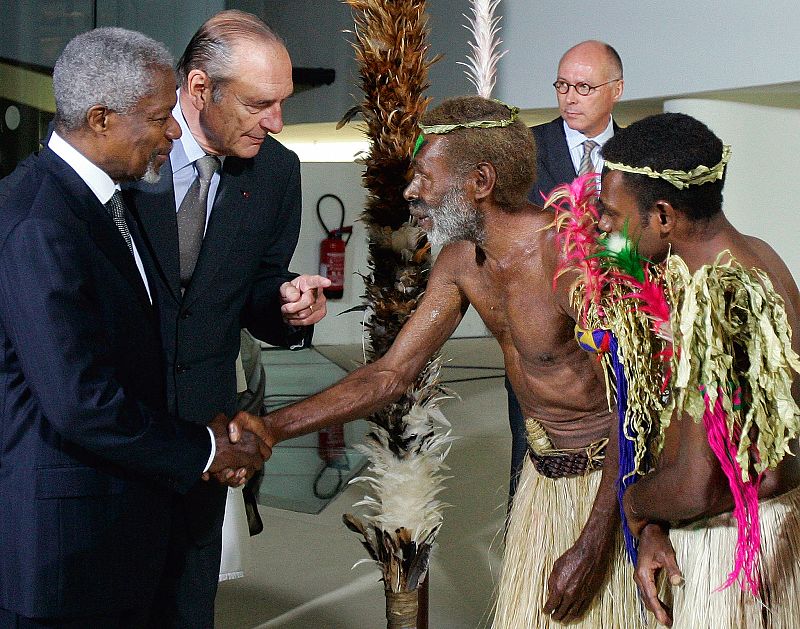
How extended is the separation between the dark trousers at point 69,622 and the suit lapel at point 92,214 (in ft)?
1.94

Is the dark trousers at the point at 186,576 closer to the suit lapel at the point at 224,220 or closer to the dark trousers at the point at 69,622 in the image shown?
the dark trousers at the point at 69,622

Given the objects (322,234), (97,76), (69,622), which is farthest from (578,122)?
(322,234)

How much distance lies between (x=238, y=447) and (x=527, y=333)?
0.65 meters

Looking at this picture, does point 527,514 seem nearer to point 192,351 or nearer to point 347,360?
point 192,351

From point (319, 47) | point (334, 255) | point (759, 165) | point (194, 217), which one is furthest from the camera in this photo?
point (334, 255)

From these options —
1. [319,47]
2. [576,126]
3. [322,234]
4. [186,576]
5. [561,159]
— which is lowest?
[322,234]

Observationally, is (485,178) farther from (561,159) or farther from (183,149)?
(561,159)

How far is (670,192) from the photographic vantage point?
1.68 m

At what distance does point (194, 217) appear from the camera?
2.33 metres

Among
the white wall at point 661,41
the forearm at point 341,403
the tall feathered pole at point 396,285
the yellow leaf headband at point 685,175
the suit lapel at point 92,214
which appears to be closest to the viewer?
the yellow leaf headband at point 685,175

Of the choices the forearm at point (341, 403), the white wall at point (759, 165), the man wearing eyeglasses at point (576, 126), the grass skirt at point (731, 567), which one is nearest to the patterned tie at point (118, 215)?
the forearm at point (341, 403)

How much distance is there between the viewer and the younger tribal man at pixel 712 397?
61.4 inches

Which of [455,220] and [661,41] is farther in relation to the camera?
[661,41]

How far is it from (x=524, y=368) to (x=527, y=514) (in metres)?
→ 0.34
